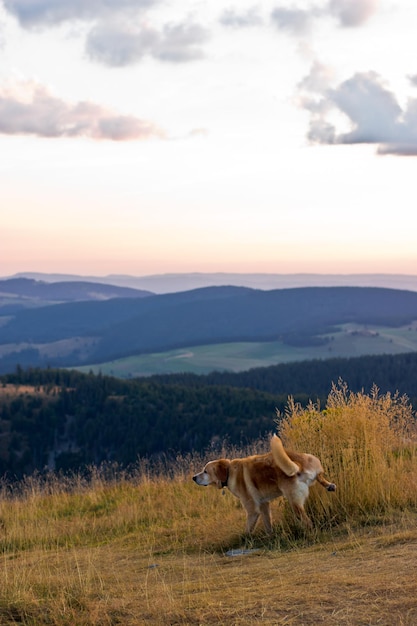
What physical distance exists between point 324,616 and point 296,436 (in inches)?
194

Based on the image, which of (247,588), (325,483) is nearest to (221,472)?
(325,483)

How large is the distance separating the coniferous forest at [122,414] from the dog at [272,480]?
3765 inches

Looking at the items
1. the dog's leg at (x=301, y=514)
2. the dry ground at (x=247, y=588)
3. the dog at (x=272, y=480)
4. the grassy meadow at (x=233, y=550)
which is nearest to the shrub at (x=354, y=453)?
the grassy meadow at (x=233, y=550)

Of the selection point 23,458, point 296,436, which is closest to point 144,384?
point 23,458

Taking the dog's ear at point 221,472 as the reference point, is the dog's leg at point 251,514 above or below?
below

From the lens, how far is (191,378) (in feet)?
532

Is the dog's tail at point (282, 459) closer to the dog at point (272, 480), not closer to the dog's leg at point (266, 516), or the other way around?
the dog at point (272, 480)

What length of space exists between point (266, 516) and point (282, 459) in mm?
1072

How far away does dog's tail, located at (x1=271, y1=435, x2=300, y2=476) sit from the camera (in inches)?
343

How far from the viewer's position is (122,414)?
127750 millimetres

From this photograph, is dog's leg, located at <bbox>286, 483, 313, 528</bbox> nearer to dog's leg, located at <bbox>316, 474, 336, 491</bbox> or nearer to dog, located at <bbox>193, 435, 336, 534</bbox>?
dog, located at <bbox>193, 435, 336, 534</bbox>

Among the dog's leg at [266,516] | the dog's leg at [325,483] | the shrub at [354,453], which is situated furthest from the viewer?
the shrub at [354,453]

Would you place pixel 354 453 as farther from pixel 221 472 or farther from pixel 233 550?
pixel 233 550

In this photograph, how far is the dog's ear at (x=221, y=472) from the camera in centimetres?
972
